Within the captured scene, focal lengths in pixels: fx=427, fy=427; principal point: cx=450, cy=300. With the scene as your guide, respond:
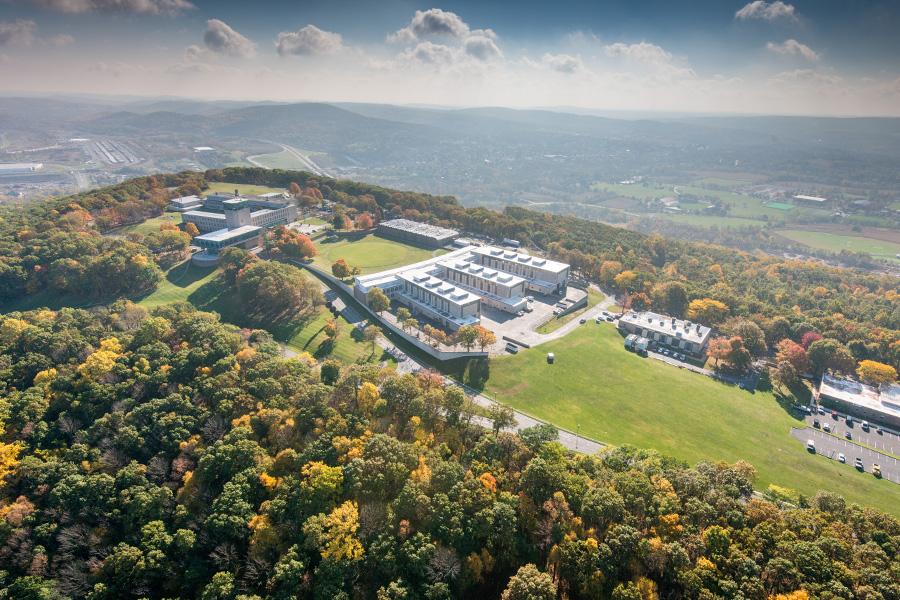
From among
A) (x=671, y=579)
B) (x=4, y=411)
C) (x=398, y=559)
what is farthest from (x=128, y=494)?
(x=671, y=579)

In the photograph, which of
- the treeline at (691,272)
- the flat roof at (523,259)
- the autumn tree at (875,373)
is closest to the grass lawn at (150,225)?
the treeline at (691,272)

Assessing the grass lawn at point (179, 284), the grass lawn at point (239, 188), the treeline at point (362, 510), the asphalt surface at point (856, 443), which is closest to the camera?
the treeline at point (362, 510)

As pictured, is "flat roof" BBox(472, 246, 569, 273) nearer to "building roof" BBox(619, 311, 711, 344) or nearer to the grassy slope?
"building roof" BBox(619, 311, 711, 344)

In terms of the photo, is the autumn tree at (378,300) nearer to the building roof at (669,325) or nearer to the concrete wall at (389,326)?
the concrete wall at (389,326)

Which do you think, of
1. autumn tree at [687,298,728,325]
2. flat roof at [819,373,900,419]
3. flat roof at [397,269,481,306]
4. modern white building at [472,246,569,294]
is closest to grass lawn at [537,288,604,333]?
modern white building at [472,246,569,294]

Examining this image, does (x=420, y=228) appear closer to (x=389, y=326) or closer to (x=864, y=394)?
(x=389, y=326)

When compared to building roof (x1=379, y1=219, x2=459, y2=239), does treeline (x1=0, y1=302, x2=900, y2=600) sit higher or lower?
lower

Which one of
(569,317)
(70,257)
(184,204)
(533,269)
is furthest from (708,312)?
(184,204)
